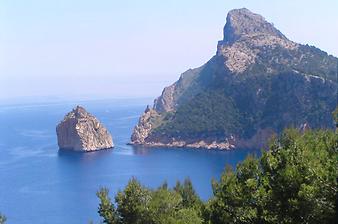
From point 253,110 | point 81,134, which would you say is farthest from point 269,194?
point 253,110

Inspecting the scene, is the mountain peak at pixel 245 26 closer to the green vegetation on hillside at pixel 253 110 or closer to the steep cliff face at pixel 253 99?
the steep cliff face at pixel 253 99

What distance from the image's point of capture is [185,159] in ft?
387

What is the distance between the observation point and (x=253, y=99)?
6127 inches

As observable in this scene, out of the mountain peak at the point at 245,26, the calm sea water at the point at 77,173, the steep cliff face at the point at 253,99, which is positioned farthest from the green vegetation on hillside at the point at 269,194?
the mountain peak at the point at 245,26

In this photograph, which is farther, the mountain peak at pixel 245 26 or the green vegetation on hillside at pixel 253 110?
the mountain peak at pixel 245 26

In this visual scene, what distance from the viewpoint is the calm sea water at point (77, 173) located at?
74.4 meters

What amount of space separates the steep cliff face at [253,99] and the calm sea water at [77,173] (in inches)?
436

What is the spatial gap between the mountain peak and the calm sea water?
55.6 m

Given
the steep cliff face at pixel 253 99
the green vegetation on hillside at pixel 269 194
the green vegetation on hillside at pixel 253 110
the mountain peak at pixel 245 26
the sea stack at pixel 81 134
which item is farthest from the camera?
the mountain peak at pixel 245 26

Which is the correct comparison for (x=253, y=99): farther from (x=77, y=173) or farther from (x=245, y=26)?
(x=77, y=173)

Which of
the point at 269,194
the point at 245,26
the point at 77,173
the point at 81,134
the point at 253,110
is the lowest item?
the point at 77,173

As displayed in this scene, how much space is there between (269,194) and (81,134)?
11679cm

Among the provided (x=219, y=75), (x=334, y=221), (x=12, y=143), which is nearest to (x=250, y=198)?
(x=334, y=221)

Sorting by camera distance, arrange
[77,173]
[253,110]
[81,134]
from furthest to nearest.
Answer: [253,110]
[81,134]
[77,173]
